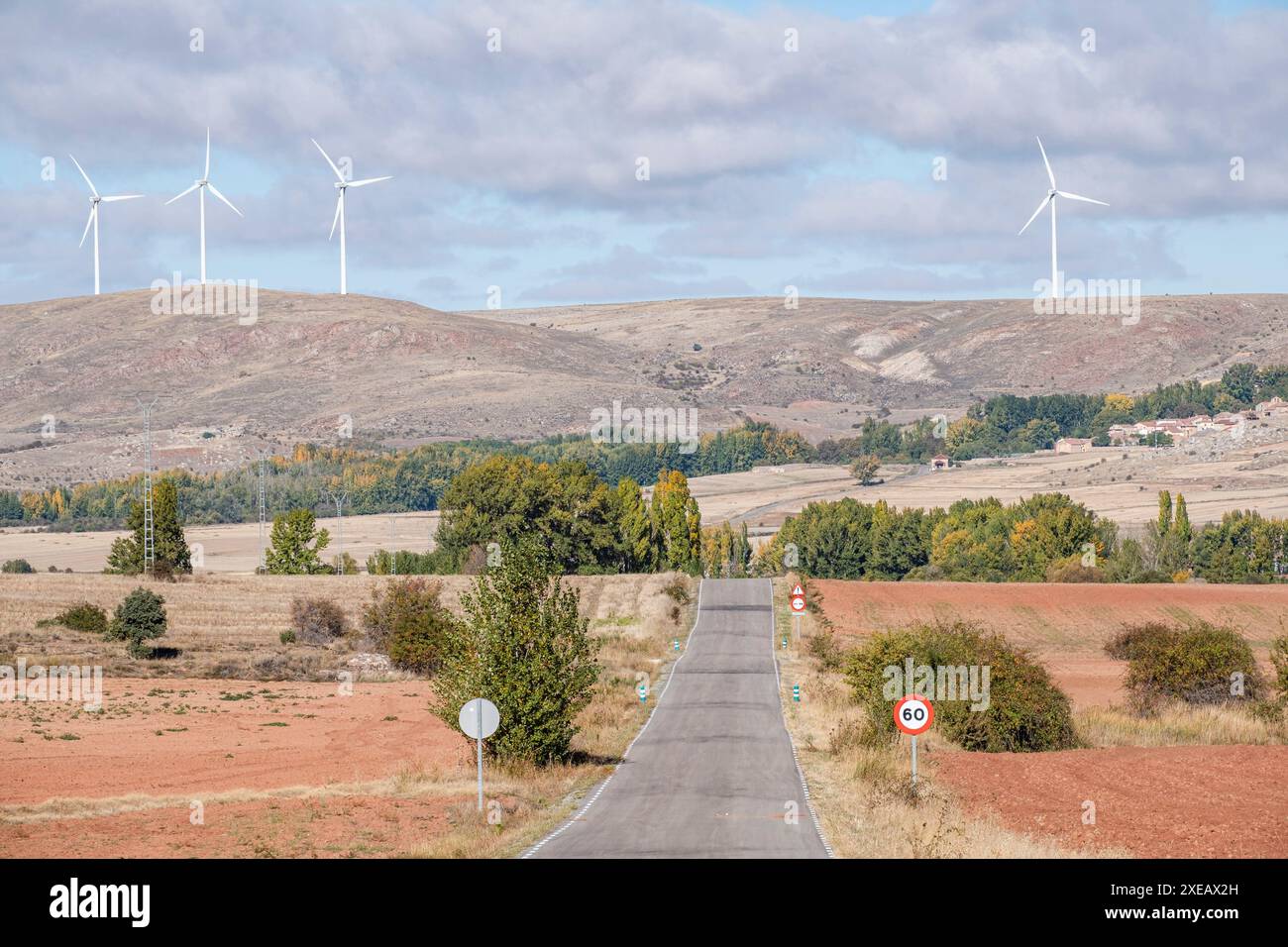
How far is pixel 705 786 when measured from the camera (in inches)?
1346

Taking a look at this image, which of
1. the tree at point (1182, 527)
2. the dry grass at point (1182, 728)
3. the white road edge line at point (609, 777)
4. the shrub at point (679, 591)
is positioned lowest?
the dry grass at point (1182, 728)

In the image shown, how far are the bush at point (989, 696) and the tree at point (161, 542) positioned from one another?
65.3 meters

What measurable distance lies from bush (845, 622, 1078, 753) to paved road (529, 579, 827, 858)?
3640mm

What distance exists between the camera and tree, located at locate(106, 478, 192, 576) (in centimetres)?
10188

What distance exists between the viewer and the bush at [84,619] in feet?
263

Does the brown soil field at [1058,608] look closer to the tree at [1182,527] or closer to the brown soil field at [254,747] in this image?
the brown soil field at [254,747]

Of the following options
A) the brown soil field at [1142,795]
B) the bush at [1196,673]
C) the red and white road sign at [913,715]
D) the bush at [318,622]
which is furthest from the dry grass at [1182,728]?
the bush at [318,622]

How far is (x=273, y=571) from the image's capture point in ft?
389

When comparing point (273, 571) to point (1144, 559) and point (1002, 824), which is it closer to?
point (1144, 559)

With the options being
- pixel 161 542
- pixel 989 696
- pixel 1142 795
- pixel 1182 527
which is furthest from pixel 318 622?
pixel 1182 527

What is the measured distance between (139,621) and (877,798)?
180ft

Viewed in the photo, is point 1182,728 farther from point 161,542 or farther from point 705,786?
point 161,542
